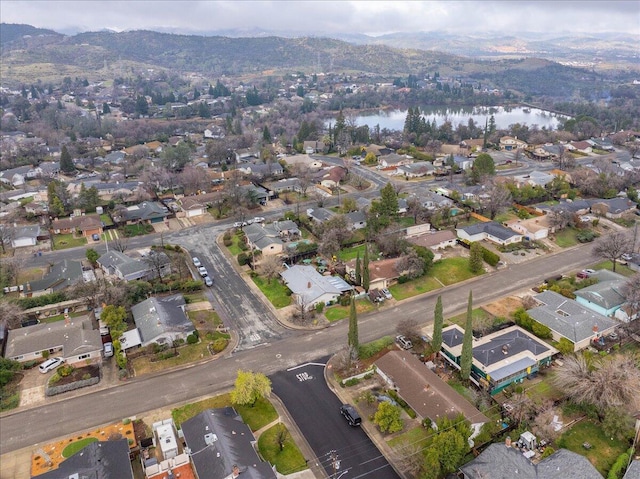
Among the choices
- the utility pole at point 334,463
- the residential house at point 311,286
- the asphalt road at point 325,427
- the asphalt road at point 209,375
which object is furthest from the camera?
the residential house at point 311,286

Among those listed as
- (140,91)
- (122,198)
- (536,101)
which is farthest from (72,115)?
(536,101)

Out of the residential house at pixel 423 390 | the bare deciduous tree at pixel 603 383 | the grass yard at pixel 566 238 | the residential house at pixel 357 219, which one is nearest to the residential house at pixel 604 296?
the bare deciduous tree at pixel 603 383

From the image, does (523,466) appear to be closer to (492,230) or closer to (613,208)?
(492,230)

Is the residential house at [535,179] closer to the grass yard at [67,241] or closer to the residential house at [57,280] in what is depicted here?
the residential house at [57,280]

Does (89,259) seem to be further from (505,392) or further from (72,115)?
(72,115)

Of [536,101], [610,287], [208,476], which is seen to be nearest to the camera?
[208,476]

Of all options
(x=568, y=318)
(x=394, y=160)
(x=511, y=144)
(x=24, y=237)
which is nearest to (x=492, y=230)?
(x=568, y=318)
